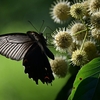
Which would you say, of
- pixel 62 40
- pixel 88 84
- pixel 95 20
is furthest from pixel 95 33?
pixel 88 84

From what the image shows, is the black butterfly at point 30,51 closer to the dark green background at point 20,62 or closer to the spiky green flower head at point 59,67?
the spiky green flower head at point 59,67

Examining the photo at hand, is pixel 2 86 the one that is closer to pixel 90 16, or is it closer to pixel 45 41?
pixel 45 41

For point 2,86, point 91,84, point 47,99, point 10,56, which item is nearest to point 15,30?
point 2,86

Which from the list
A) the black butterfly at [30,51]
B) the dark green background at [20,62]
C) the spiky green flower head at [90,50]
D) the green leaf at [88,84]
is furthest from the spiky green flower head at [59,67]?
the dark green background at [20,62]

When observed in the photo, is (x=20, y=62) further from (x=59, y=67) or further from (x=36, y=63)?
(x=59, y=67)

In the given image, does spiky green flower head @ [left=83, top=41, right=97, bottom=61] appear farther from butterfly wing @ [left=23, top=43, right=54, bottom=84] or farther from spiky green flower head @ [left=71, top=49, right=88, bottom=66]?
butterfly wing @ [left=23, top=43, right=54, bottom=84]
